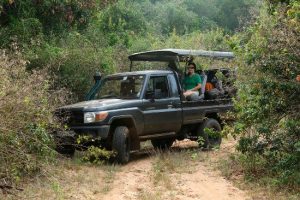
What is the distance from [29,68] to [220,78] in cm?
483

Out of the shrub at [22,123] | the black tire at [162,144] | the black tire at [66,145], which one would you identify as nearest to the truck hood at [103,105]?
the black tire at [66,145]

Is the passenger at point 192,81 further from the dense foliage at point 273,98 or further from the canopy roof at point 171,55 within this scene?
the dense foliage at point 273,98

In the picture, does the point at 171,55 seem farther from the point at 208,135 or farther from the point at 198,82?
the point at 208,135

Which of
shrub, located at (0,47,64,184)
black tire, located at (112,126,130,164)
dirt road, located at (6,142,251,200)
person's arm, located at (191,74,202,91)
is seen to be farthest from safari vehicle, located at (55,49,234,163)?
shrub, located at (0,47,64,184)

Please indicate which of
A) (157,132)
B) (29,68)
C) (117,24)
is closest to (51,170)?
(157,132)

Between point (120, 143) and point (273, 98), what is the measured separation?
9.80 ft

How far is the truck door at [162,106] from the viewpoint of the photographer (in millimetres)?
10656

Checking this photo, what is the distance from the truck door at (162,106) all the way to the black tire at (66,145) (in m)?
1.57

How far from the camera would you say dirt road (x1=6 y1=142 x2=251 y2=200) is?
7602mm

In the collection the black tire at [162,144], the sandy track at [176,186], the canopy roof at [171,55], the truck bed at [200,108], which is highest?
the canopy roof at [171,55]

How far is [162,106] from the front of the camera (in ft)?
36.0

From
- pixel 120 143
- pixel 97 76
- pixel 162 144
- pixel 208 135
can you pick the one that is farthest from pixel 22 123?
pixel 162 144

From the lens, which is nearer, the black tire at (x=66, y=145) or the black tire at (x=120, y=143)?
the black tire at (x=66, y=145)

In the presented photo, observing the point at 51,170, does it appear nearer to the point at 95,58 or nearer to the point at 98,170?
the point at 98,170
